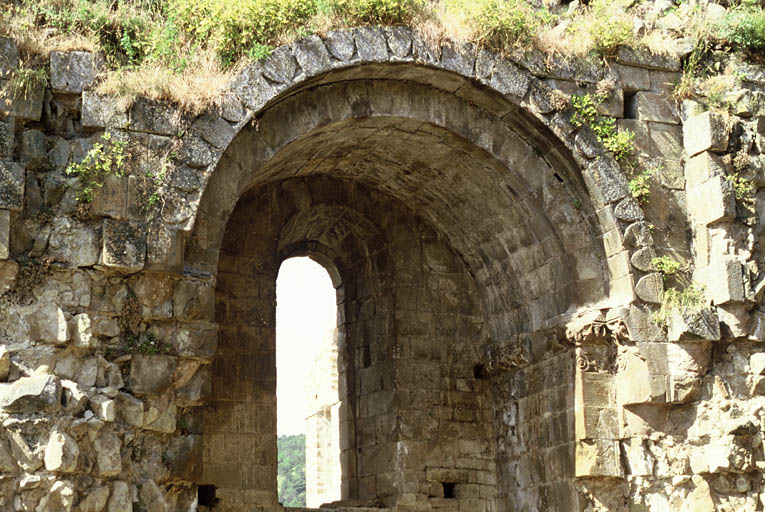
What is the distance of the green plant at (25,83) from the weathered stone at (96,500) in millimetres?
3239

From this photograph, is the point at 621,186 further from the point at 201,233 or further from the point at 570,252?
the point at 201,233

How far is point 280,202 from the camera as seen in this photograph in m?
13.4

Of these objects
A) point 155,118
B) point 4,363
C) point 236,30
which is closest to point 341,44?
point 236,30

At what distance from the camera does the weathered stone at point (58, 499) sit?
9.28 metres

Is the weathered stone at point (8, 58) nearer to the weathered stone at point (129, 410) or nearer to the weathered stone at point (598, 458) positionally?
the weathered stone at point (129, 410)

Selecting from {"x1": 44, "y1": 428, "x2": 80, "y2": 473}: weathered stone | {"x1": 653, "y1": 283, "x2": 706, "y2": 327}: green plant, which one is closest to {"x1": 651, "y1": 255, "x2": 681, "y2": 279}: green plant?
{"x1": 653, "y1": 283, "x2": 706, "y2": 327}: green plant

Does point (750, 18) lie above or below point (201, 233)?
above

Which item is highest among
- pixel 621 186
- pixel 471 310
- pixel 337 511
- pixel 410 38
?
pixel 410 38

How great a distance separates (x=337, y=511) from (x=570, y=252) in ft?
11.7

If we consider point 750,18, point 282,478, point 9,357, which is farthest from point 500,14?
point 282,478

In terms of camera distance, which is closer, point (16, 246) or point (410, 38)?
point (16, 246)

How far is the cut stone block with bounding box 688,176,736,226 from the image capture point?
11922mm

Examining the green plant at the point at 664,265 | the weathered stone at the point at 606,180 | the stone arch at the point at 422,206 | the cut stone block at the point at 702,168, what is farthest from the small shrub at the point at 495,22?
the green plant at the point at 664,265

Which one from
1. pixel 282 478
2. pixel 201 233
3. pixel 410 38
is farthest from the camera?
pixel 282 478
